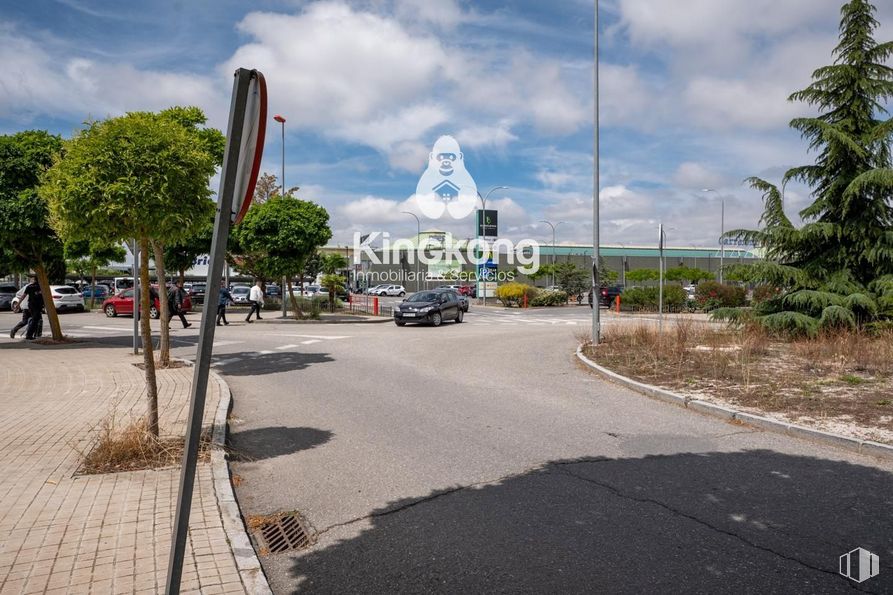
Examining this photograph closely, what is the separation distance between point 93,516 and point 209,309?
9.45ft

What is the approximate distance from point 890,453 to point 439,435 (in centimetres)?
452

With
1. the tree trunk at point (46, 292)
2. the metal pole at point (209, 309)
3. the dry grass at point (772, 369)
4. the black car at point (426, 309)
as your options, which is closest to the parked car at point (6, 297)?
the tree trunk at point (46, 292)

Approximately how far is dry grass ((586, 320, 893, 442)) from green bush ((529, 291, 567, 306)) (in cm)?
2723

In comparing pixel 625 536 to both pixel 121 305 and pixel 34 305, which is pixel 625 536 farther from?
pixel 121 305

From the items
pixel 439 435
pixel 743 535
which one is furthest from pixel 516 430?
pixel 743 535

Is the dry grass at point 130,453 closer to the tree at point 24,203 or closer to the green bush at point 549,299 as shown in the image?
the tree at point 24,203

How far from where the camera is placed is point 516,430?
7129 mm

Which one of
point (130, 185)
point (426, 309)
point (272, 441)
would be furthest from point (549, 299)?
point (130, 185)

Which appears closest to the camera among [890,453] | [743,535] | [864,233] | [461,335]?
[743,535]

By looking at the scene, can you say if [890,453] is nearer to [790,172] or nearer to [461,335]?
[790,172]

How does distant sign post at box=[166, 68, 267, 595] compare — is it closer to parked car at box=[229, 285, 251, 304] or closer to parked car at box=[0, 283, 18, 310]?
parked car at box=[229, 285, 251, 304]

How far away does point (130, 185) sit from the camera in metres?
5.52

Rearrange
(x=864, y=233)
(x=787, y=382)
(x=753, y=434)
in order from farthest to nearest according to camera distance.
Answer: (x=864, y=233) → (x=787, y=382) → (x=753, y=434)

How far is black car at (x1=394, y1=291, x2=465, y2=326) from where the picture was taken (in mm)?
24578
